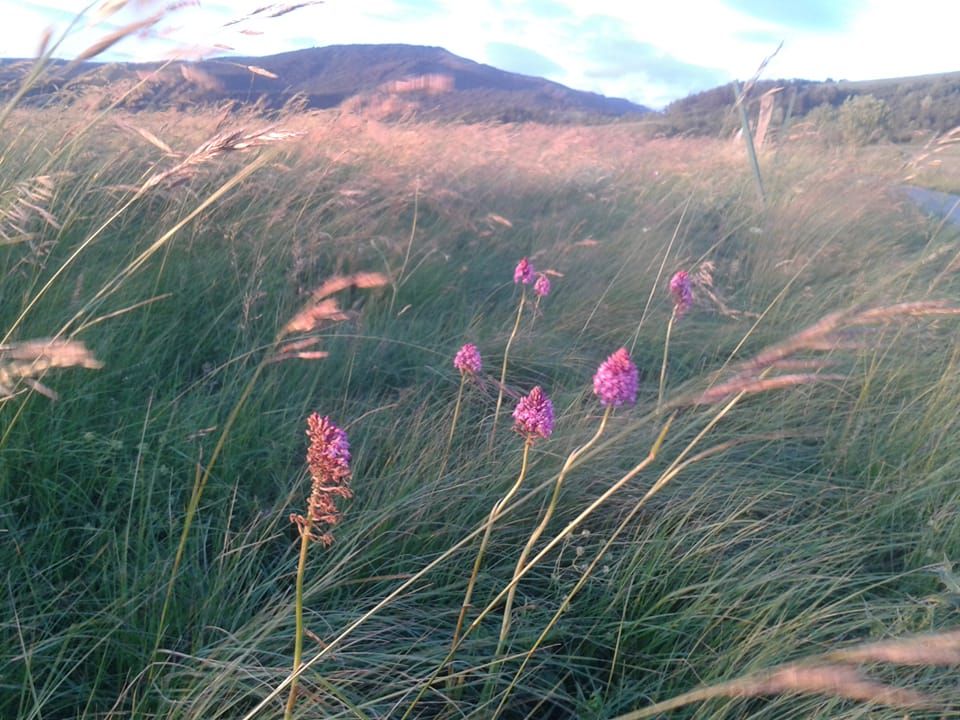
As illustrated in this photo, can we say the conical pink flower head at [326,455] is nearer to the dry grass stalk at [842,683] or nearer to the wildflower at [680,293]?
the dry grass stalk at [842,683]

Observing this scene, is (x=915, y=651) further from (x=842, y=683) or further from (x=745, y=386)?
(x=745, y=386)

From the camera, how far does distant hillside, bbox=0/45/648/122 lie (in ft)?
12.1

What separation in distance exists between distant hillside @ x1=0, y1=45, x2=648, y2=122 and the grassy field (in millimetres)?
301

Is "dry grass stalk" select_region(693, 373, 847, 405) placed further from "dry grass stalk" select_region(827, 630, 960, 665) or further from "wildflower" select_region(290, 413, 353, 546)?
"wildflower" select_region(290, 413, 353, 546)

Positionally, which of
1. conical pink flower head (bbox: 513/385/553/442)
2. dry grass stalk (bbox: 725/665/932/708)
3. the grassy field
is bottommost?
the grassy field

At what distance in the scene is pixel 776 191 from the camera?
6.97 meters

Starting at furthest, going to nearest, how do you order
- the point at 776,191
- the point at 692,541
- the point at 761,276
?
the point at 776,191 < the point at 761,276 < the point at 692,541

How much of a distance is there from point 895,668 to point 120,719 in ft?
4.83

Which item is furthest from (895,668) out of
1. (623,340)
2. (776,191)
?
(776,191)

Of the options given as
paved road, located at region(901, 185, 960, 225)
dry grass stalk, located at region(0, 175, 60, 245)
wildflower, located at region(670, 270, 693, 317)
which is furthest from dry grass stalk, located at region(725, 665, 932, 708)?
paved road, located at region(901, 185, 960, 225)

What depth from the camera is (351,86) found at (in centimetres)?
1255

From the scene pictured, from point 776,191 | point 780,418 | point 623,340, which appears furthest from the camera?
point 776,191

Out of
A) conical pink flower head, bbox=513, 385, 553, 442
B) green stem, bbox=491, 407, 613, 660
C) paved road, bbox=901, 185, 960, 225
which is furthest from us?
paved road, bbox=901, 185, 960, 225

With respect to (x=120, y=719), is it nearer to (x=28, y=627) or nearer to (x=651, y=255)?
(x=28, y=627)
